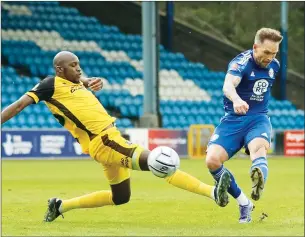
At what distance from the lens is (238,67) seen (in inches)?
316

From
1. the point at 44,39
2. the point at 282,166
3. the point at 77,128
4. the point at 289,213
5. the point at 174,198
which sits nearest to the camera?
the point at 77,128

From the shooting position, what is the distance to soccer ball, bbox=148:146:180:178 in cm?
736

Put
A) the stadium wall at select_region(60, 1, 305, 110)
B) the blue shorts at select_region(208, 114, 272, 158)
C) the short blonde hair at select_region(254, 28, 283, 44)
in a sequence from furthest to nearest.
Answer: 1. the stadium wall at select_region(60, 1, 305, 110)
2. the blue shorts at select_region(208, 114, 272, 158)
3. the short blonde hair at select_region(254, 28, 283, 44)

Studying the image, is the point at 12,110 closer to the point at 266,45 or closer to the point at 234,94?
the point at 234,94

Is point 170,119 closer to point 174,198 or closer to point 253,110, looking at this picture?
point 174,198

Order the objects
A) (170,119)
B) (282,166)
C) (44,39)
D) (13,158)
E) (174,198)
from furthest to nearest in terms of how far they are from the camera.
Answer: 1. (44,39)
2. (170,119)
3. (13,158)
4. (282,166)
5. (174,198)

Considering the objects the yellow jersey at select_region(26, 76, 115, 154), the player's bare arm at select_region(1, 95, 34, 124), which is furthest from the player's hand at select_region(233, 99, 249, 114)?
the player's bare arm at select_region(1, 95, 34, 124)

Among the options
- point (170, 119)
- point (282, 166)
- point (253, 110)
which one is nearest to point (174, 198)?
point (253, 110)

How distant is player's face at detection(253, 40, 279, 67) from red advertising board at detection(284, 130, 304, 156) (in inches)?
669

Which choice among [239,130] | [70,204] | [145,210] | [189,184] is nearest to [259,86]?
[239,130]

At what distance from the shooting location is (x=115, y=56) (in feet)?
102

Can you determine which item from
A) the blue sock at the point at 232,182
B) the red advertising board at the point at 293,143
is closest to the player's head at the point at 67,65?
the blue sock at the point at 232,182

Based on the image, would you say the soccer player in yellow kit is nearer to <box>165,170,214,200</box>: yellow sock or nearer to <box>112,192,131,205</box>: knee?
<box>112,192,131,205</box>: knee

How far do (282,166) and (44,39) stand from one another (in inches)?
496
